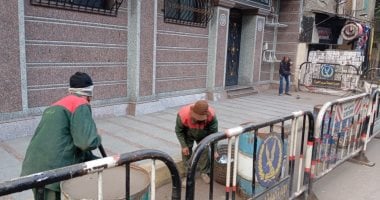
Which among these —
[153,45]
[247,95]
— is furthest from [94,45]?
[247,95]

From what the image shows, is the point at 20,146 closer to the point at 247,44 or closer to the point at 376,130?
the point at 376,130

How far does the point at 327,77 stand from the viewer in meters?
13.5

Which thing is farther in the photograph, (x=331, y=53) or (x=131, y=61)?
(x=331, y=53)

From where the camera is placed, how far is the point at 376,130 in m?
6.44

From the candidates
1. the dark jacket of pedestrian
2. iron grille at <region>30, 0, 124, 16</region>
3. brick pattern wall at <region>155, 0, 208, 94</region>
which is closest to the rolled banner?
the dark jacket of pedestrian

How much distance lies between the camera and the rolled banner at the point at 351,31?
52.9 feet

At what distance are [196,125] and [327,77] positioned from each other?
1122 centimetres

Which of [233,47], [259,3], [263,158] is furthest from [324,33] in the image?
[263,158]

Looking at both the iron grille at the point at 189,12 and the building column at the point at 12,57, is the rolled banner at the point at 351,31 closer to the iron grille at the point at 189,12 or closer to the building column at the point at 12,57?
the iron grille at the point at 189,12

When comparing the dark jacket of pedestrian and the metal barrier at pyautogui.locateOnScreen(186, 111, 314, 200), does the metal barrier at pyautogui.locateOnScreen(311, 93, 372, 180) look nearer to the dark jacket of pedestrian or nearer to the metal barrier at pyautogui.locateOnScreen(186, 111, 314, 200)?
the metal barrier at pyautogui.locateOnScreen(186, 111, 314, 200)

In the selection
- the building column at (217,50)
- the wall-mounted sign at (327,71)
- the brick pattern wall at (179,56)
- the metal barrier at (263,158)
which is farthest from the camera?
the wall-mounted sign at (327,71)

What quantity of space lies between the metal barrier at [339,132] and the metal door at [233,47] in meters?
6.58

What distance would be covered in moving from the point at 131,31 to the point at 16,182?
5969 millimetres

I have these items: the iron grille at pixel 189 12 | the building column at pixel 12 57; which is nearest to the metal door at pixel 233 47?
the iron grille at pixel 189 12
